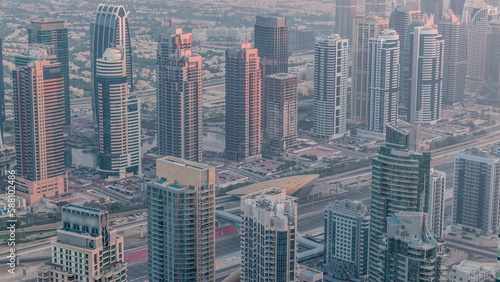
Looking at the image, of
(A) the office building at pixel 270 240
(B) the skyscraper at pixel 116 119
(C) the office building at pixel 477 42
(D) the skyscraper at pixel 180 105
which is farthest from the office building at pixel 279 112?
(A) the office building at pixel 270 240

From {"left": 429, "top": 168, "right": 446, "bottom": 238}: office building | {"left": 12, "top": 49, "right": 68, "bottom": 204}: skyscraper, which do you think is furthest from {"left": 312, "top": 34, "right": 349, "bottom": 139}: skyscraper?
{"left": 429, "top": 168, "right": 446, "bottom": 238}: office building

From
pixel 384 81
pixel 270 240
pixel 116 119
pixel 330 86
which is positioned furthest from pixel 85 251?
pixel 384 81

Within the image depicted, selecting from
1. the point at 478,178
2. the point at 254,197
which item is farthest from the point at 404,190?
the point at 478,178

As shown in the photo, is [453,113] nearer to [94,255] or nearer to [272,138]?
[272,138]

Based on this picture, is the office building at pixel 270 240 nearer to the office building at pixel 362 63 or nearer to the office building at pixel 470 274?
the office building at pixel 470 274

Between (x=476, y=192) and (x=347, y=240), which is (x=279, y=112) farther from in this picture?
(x=347, y=240)

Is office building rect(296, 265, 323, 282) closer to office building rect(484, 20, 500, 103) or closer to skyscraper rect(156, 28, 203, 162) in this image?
skyscraper rect(156, 28, 203, 162)
